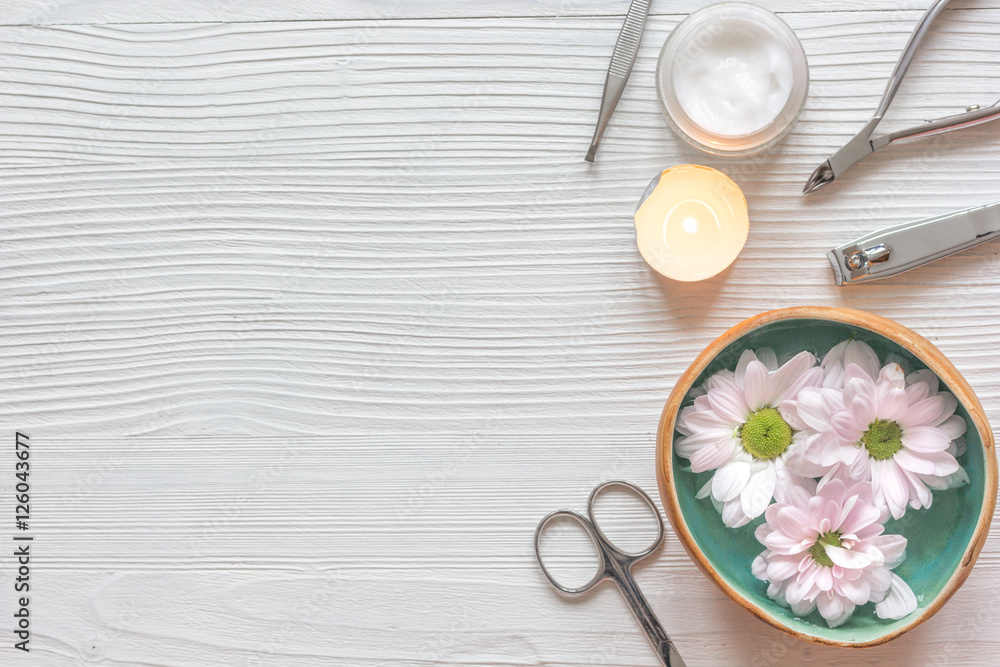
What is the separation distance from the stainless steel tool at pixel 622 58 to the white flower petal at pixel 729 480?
278 millimetres

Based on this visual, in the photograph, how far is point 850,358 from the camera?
1.66ft

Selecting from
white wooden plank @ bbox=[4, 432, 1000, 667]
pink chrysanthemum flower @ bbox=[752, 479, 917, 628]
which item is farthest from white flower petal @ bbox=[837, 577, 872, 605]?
white wooden plank @ bbox=[4, 432, 1000, 667]

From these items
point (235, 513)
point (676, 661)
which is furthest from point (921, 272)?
point (235, 513)

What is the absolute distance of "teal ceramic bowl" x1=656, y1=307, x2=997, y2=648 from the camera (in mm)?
470

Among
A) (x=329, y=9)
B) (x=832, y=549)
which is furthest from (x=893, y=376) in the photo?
(x=329, y=9)

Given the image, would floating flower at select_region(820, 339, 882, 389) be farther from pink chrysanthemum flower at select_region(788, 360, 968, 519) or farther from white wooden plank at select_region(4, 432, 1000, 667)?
white wooden plank at select_region(4, 432, 1000, 667)

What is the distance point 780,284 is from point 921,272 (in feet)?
0.37

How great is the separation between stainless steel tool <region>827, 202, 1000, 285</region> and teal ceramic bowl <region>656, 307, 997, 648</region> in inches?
3.0

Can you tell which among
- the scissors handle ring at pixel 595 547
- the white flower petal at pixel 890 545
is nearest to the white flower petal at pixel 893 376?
the white flower petal at pixel 890 545

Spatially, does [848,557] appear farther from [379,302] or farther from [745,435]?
[379,302]

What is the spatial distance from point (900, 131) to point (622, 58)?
8.8 inches

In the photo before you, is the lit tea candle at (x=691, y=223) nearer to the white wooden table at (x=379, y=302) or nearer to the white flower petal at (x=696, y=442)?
the white wooden table at (x=379, y=302)

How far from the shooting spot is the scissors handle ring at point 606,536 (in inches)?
22.3

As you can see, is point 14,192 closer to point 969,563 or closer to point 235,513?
point 235,513
